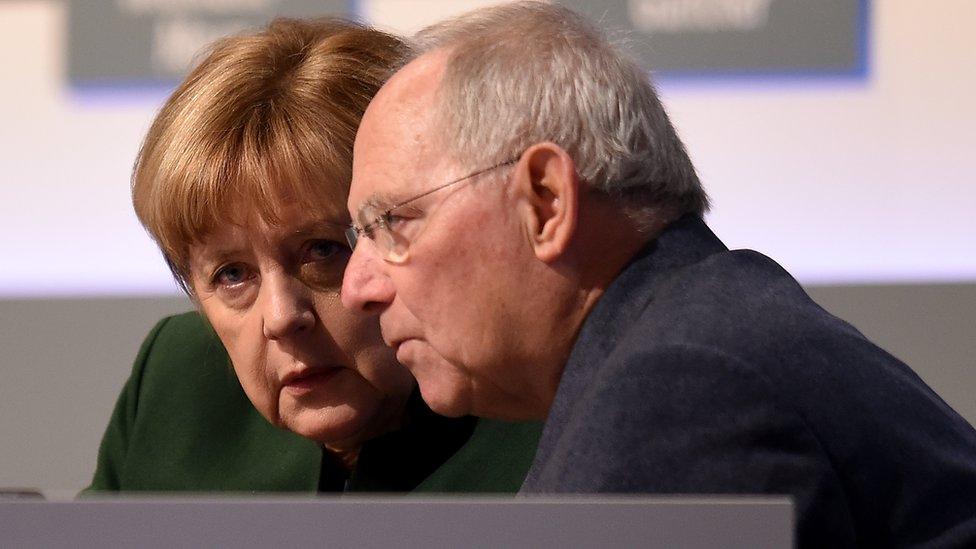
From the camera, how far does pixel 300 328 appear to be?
1445 mm

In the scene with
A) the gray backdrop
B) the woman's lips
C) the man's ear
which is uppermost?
the man's ear

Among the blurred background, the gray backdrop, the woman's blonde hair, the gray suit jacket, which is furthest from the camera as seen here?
the gray backdrop

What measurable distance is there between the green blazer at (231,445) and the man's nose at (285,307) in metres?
0.20

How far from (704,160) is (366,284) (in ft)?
3.21

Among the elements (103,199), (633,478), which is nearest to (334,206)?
(633,478)

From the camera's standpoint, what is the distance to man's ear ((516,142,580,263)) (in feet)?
3.57

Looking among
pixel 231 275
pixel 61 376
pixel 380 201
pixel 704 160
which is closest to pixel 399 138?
pixel 380 201

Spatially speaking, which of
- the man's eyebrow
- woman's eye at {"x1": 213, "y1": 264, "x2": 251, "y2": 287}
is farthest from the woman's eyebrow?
the man's eyebrow

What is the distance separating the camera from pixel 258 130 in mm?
1437

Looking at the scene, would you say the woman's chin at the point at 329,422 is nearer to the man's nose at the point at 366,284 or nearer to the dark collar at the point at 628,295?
the man's nose at the point at 366,284

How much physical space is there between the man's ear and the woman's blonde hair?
1.21ft

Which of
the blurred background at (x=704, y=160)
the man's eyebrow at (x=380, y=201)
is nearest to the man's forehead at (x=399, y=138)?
the man's eyebrow at (x=380, y=201)

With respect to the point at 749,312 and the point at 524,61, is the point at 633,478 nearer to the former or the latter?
the point at 749,312

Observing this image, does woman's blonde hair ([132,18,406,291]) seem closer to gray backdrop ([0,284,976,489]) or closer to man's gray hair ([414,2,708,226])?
man's gray hair ([414,2,708,226])
